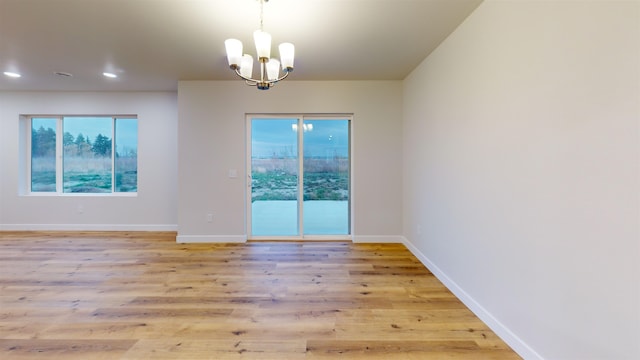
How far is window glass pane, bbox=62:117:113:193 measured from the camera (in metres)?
5.10

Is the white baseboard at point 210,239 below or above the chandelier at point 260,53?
below

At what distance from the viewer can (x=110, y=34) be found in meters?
2.70

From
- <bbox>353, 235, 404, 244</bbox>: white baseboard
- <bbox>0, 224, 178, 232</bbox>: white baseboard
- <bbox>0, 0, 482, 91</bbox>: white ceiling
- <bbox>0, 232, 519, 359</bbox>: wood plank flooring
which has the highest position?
<bbox>0, 0, 482, 91</bbox>: white ceiling

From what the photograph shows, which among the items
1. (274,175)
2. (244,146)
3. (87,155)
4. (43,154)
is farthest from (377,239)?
(43,154)

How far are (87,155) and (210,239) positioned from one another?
3.18m

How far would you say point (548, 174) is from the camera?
60.4 inches

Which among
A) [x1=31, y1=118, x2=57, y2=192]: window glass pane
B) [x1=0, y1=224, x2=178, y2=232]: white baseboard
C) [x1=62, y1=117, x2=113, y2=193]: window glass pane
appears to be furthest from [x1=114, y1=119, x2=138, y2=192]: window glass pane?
[x1=31, y1=118, x2=57, y2=192]: window glass pane

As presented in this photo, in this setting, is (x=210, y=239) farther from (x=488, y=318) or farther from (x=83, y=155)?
(x=488, y=318)

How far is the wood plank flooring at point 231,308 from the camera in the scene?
1.81 metres

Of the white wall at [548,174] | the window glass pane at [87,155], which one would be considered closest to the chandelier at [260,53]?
the white wall at [548,174]

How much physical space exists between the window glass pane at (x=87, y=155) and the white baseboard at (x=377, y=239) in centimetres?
473

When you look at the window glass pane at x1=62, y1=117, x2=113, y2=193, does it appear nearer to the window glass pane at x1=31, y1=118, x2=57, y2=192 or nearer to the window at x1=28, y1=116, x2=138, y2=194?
the window at x1=28, y1=116, x2=138, y2=194

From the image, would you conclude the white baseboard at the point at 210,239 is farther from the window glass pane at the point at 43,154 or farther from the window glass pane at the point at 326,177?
the window glass pane at the point at 43,154

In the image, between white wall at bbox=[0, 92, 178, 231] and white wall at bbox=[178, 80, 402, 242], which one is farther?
white wall at bbox=[0, 92, 178, 231]
